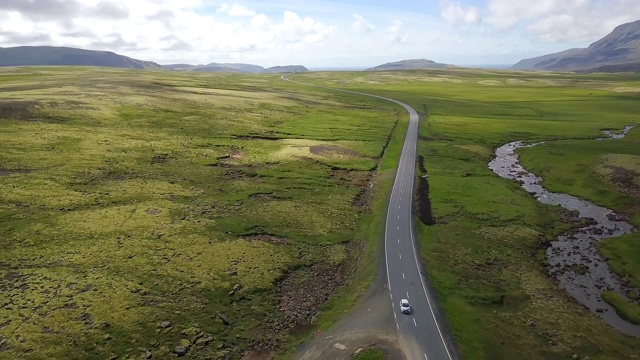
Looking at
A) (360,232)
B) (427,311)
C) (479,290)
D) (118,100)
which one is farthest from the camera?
(118,100)

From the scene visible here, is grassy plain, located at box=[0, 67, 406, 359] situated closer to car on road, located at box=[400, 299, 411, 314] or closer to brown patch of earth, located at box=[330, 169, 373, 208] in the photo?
brown patch of earth, located at box=[330, 169, 373, 208]

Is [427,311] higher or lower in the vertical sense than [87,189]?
lower

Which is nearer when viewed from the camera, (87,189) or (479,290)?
(479,290)

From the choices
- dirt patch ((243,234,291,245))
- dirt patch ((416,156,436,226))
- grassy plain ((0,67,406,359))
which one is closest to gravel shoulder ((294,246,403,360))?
grassy plain ((0,67,406,359))

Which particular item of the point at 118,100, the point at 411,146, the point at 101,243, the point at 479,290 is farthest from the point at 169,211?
the point at 118,100

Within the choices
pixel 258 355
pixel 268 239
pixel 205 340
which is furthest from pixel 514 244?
pixel 205 340

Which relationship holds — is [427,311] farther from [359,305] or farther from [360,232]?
[360,232]

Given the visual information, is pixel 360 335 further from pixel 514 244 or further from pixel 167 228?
pixel 167 228
